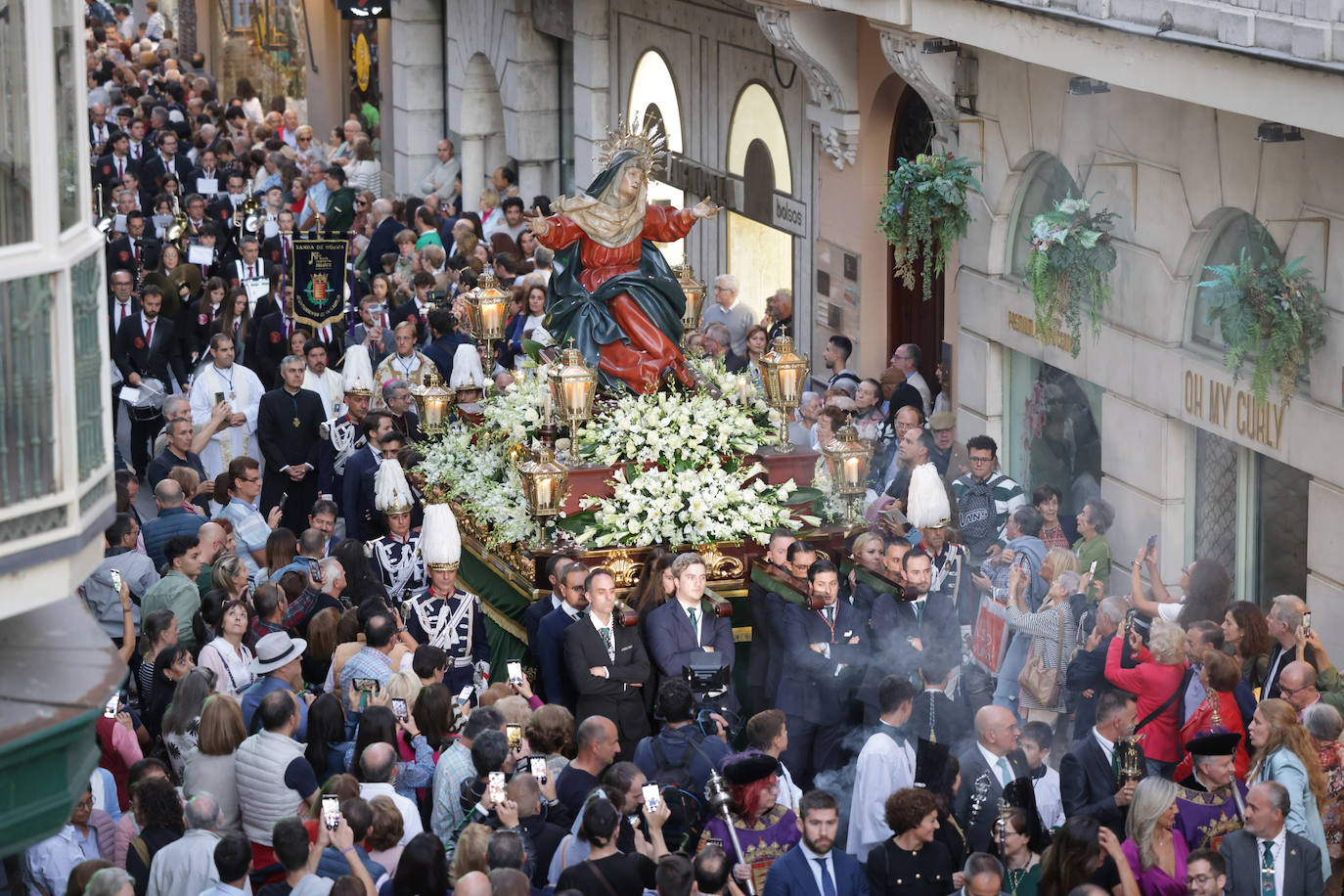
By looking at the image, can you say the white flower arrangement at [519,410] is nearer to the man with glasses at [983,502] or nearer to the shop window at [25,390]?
the man with glasses at [983,502]

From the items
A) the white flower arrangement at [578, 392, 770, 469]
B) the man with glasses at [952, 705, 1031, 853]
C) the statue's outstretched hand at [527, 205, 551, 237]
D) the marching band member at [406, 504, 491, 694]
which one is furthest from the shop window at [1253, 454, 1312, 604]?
the marching band member at [406, 504, 491, 694]

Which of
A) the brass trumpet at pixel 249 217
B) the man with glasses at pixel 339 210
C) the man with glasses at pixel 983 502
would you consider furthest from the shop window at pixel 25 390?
the man with glasses at pixel 339 210

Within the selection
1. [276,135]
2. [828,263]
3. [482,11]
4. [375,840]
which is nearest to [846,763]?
[375,840]

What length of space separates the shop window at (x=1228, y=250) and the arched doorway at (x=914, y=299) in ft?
13.7

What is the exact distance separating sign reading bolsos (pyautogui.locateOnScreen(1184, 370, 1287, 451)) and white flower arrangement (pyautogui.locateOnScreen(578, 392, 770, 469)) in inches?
110

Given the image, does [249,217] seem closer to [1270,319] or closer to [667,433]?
[667,433]

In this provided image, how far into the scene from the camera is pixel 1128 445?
14.8 metres

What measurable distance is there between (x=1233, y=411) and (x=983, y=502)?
1.62 metres

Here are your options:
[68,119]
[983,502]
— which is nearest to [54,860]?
[68,119]

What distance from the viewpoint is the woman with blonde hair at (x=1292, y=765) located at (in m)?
9.52

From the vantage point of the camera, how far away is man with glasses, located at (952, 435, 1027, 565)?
45.0ft

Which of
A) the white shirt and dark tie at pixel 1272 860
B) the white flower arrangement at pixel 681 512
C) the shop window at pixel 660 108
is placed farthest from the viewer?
the shop window at pixel 660 108

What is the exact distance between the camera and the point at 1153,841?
30.1ft

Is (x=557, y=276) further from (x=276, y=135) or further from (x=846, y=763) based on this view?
(x=276, y=135)
